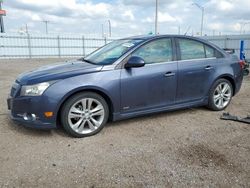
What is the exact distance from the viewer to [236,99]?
6230mm

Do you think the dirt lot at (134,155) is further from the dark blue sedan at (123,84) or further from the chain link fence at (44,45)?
the chain link fence at (44,45)

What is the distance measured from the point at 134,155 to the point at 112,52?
200cm

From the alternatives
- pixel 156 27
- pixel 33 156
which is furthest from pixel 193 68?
pixel 156 27

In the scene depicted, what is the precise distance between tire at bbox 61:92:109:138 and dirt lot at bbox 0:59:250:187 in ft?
0.45

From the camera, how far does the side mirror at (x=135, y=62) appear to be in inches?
156

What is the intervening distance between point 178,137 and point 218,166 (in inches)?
36.9

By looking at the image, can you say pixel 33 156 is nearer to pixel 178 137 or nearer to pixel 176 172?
pixel 176 172

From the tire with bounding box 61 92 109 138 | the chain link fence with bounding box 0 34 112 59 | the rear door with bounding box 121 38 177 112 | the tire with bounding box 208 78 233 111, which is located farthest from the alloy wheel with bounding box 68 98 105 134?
the chain link fence with bounding box 0 34 112 59

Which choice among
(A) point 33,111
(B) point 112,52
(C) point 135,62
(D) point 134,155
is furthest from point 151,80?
(A) point 33,111

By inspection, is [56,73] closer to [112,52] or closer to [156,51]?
[112,52]

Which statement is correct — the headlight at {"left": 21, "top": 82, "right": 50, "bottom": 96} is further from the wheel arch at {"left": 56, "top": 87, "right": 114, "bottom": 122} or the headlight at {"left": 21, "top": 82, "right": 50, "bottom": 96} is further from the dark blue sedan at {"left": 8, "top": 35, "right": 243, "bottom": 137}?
the wheel arch at {"left": 56, "top": 87, "right": 114, "bottom": 122}

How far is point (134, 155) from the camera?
3.24 m

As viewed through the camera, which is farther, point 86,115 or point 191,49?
point 191,49

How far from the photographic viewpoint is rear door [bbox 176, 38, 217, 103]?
15.0 feet
